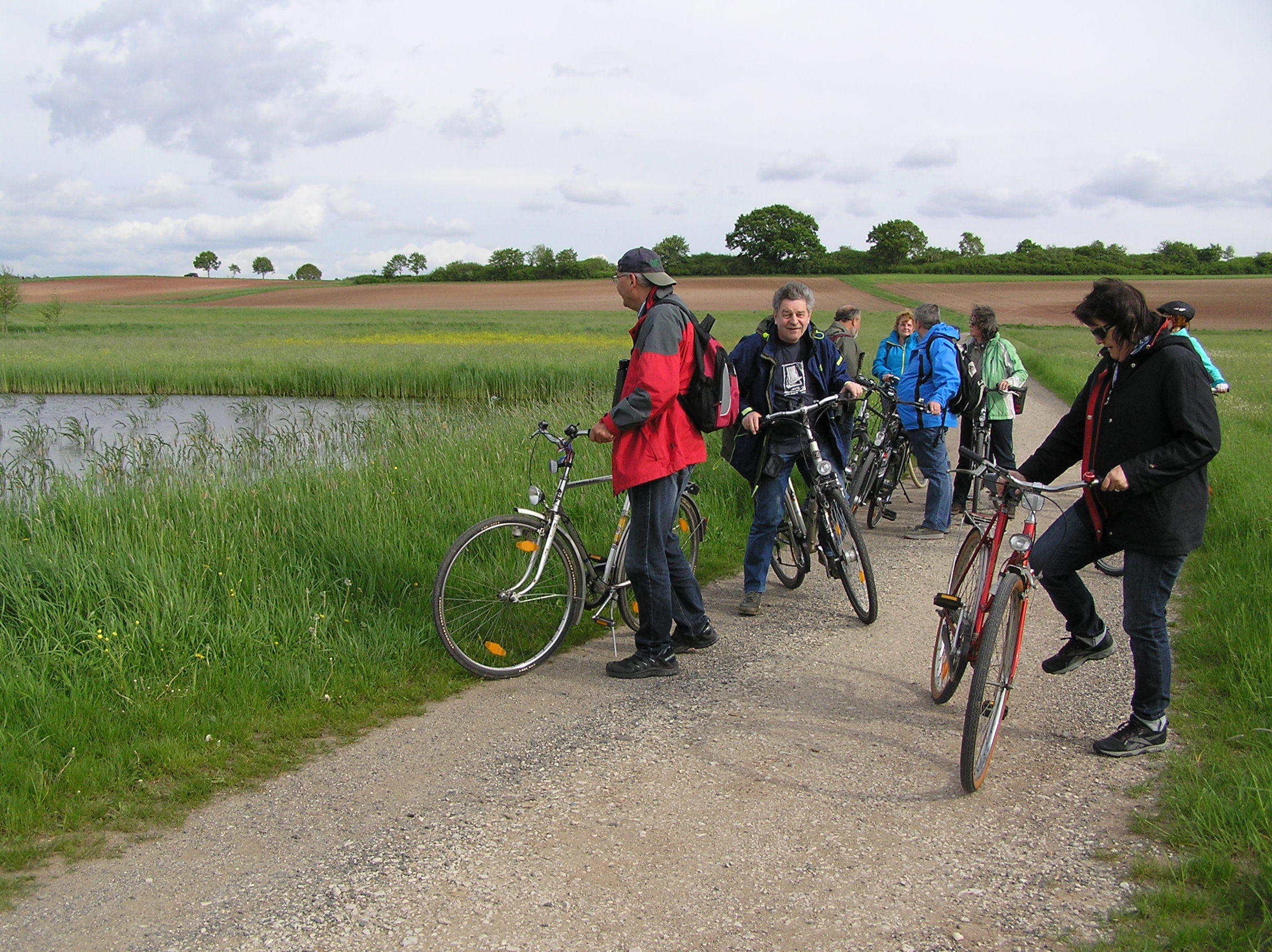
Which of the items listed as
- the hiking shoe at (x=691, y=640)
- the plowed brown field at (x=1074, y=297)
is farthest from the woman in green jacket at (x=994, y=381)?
the plowed brown field at (x=1074, y=297)

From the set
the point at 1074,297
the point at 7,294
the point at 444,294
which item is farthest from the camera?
the point at 444,294

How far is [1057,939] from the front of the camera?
280cm

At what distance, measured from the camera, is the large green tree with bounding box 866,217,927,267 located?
103625 mm

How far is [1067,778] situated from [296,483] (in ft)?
19.2

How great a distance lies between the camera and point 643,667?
4988 millimetres

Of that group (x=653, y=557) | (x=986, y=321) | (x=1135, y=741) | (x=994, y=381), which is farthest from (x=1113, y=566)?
(x=653, y=557)

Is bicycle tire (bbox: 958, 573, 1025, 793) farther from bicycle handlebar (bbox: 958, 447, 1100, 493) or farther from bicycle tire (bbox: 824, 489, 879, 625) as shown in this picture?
bicycle tire (bbox: 824, 489, 879, 625)

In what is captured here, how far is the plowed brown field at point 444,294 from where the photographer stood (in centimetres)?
6662

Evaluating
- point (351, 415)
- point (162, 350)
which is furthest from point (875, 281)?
point (351, 415)

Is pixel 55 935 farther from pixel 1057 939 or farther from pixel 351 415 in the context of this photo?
pixel 351 415

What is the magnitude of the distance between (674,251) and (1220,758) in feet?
332

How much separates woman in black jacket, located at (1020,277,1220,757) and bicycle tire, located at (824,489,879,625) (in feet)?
5.47

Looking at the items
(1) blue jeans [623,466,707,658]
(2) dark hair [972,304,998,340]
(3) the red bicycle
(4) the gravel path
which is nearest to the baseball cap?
(1) blue jeans [623,466,707,658]

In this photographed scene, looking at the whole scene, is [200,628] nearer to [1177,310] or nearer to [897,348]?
[1177,310]
